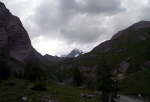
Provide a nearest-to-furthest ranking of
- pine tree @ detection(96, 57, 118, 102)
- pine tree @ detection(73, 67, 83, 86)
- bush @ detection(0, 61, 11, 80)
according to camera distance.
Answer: pine tree @ detection(96, 57, 118, 102) → bush @ detection(0, 61, 11, 80) → pine tree @ detection(73, 67, 83, 86)

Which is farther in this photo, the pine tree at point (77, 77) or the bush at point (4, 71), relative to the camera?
the pine tree at point (77, 77)

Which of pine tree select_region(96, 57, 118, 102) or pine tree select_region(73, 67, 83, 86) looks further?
pine tree select_region(73, 67, 83, 86)

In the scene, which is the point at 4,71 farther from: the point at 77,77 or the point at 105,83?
the point at 77,77

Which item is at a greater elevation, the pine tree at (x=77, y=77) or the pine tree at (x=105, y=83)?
the pine tree at (x=77, y=77)

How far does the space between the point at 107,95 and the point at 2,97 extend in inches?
710

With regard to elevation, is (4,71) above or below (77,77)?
below

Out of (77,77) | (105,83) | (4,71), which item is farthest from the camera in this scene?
(77,77)

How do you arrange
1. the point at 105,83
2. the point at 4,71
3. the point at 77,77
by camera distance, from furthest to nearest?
the point at 77,77
the point at 4,71
the point at 105,83

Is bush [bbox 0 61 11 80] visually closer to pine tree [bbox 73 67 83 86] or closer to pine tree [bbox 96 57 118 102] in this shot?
pine tree [bbox 96 57 118 102]

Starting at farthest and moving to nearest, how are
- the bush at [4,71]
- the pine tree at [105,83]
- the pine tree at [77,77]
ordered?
the pine tree at [77,77]
the bush at [4,71]
the pine tree at [105,83]

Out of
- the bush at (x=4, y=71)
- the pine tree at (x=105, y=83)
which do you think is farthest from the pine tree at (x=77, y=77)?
the pine tree at (x=105, y=83)

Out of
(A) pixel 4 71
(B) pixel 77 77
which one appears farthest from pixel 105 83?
(B) pixel 77 77

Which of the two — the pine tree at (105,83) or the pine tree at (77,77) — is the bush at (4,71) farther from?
the pine tree at (77,77)

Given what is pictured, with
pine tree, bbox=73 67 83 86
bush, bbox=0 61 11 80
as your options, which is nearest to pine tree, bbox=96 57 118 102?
bush, bbox=0 61 11 80
